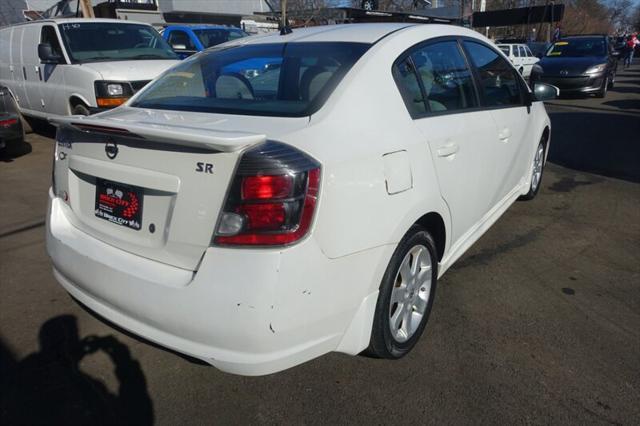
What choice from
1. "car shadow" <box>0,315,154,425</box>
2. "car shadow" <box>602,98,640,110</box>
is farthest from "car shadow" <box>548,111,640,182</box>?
"car shadow" <box>0,315,154,425</box>

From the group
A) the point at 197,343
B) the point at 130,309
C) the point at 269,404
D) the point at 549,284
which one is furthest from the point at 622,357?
the point at 130,309

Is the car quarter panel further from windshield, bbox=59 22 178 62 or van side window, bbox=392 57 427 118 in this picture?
windshield, bbox=59 22 178 62

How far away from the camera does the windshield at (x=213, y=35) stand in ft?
42.2

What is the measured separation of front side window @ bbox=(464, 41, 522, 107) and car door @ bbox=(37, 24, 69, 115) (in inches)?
245

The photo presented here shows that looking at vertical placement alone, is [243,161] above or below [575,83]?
below

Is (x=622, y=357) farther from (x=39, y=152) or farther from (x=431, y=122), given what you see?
(x=39, y=152)

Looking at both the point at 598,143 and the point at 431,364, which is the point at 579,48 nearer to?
the point at 598,143

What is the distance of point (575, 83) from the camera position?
13.2 m

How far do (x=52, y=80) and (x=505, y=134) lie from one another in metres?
6.96

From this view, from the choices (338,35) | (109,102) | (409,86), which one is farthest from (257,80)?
(109,102)

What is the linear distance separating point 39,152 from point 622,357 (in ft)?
27.2

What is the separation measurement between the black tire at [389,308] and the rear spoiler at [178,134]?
0.88 metres

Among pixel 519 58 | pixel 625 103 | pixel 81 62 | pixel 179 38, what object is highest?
pixel 519 58

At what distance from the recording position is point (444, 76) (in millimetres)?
2988
